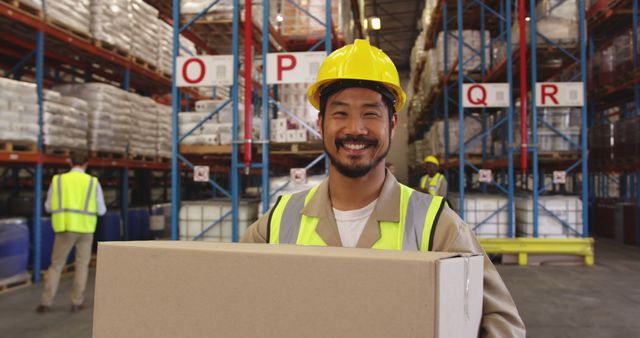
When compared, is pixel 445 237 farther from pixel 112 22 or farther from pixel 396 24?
pixel 396 24

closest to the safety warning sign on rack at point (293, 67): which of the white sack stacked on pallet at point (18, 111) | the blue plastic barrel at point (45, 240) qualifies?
the white sack stacked on pallet at point (18, 111)

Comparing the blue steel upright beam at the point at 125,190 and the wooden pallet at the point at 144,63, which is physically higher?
the wooden pallet at the point at 144,63

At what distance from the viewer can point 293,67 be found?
623cm

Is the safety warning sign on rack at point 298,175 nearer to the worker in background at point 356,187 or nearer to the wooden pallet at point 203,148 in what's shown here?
the wooden pallet at point 203,148

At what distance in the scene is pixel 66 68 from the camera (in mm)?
9672

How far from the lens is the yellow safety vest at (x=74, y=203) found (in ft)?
18.5

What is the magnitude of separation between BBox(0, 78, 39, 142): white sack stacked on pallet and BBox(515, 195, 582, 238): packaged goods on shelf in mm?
7961

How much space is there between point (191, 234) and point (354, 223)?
5.46m

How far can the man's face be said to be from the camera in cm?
169

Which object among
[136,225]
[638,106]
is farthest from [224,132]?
[638,106]

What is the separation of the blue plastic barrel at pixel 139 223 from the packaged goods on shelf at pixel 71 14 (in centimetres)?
349

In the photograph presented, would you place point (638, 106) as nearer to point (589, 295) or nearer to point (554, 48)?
point (554, 48)

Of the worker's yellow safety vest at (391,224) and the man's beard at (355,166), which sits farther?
the man's beard at (355,166)

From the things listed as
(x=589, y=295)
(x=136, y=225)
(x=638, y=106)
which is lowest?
(x=589, y=295)
